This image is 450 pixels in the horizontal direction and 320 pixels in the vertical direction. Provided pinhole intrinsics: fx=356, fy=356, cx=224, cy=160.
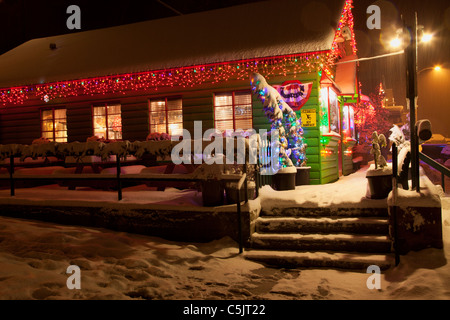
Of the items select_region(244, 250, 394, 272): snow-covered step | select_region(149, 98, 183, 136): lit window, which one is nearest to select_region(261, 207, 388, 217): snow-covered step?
select_region(244, 250, 394, 272): snow-covered step

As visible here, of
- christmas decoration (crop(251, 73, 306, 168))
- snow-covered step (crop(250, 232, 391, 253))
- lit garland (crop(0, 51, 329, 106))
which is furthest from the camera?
lit garland (crop(0, 51, 329, 106))

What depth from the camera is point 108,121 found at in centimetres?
1298

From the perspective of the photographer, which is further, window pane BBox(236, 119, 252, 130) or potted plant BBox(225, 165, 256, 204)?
window pane BBox(236, 119, 252, 130)

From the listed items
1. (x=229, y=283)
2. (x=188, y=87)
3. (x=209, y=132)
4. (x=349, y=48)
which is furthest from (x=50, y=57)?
(x=229, y=283)

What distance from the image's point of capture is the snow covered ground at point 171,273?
4293mm

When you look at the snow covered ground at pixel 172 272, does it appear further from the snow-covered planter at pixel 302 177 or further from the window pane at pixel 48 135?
the window pane at pixel 48 135

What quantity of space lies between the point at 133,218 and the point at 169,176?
1.09 meters

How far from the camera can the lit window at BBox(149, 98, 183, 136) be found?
1196 cm

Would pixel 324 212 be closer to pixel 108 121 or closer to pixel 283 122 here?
pixel 283 122

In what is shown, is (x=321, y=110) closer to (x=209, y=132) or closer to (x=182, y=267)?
(x=209, y=132)

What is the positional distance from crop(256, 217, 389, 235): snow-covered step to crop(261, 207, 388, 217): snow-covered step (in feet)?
0.37

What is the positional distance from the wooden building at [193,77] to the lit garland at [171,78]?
3 centimetres

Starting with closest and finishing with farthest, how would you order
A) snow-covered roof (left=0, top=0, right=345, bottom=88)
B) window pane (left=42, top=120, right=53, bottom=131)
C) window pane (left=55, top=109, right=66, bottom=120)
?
snow-covered roof (left=0, top=0, right=345, bottom=88)
window pane (left=55, top=109, right=66, bottom=120)
window pane (left=42, top=120, right=53, bottom=131)

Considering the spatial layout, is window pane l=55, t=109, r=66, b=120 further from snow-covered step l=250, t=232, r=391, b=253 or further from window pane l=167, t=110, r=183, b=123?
snow-covered step l=250, t=232, r=391, b=253
